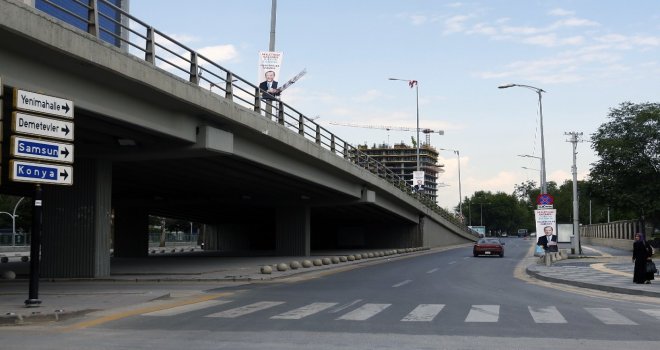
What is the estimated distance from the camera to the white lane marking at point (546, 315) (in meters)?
12.0

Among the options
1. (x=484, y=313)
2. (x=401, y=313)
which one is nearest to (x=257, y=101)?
(x=401, y=313)

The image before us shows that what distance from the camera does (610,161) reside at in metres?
48.3

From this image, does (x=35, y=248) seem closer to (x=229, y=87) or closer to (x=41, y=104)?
(x=41, y=104)

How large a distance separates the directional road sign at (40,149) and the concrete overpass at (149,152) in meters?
2.26

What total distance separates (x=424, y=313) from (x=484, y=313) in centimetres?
115

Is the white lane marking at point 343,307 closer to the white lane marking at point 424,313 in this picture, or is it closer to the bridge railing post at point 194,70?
the white lane marking at point 424,313

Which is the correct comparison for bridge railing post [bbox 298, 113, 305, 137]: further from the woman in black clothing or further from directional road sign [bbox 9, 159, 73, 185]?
directional road sign [bbox 9, 159, 73, 185]

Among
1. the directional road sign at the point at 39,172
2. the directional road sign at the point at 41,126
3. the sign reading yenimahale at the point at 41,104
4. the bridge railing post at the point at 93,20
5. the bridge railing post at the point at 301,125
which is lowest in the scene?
the directional road sign at the point at 39,172

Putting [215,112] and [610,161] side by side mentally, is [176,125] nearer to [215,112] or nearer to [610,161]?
[215,112]

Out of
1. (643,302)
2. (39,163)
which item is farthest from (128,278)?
(643,302)

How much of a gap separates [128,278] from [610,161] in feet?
122

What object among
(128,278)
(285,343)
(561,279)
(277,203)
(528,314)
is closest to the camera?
(285,343)

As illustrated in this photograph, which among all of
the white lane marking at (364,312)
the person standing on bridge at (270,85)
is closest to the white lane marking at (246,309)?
the white lane marking at (364,312)

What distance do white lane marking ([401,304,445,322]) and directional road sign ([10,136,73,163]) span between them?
7429 mm
